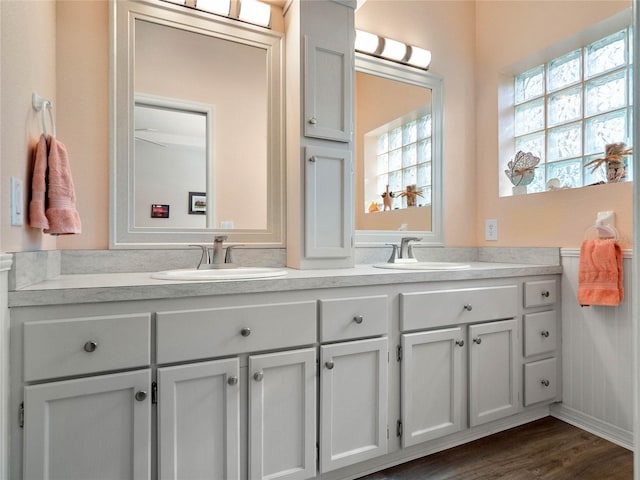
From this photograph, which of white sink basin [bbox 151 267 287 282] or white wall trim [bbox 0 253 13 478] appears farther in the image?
white sink basin [bbox 151 267 287 282]

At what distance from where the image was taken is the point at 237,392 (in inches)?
46.9

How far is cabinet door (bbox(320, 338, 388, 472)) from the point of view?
1.33m

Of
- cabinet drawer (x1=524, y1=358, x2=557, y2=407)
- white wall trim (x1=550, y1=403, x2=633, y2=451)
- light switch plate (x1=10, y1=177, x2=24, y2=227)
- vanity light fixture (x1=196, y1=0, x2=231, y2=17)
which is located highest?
vanity light fixture (x1=196, y1=0, x2=231, y2=17)

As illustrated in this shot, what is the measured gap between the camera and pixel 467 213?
240 centimetres

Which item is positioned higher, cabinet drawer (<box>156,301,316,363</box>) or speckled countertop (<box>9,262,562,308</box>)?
speckled countertop (<box>9,262,562,308</box>)

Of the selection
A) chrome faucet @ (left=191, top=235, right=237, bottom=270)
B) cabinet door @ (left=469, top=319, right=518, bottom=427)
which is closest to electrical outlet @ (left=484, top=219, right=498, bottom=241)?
cabinet door @ (left=469, top=319, right=518, bottom=427)

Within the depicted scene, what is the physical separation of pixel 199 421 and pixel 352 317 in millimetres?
620

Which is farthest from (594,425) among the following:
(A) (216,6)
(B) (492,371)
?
(A) (216,6)

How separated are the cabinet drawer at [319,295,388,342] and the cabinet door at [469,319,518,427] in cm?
51

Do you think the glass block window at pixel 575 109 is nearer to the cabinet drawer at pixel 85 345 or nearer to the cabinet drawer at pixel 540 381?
the cabinet drawer at pixel 540 381

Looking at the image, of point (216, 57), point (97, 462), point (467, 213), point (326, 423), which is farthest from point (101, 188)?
point (467, 213)

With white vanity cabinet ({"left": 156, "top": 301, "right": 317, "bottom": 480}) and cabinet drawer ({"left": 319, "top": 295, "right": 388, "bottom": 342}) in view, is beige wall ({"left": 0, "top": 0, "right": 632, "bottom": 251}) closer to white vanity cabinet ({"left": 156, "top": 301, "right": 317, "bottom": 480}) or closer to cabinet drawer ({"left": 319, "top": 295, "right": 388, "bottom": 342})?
white vanity cabinet ({"left": 156, "top": 301, "right": 317, "bottom": 480})

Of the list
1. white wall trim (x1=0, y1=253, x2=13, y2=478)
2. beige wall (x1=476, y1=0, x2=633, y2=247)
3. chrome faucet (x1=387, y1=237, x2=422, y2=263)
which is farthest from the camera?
chrome faucet (x1=387, y1=237, x2=422, y2=263)

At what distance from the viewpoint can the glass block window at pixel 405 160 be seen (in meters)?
2.13
